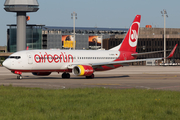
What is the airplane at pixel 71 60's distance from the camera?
38688 millimetres

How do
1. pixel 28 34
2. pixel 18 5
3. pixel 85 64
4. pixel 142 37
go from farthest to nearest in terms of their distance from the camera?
pixel 28 34
pixel 142 37
pixel 18 5
pixel 85 64

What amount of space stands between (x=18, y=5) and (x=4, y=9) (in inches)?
290

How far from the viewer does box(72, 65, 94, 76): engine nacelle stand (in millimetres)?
40016

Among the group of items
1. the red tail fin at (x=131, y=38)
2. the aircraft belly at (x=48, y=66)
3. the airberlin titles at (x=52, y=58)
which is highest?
the red tail fin at (x=131, y=38)

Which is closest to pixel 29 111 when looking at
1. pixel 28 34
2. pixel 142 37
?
pixel 142 37

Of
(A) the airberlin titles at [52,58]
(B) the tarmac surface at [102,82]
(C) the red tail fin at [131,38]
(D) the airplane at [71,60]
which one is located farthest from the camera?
(C) the red tail fin at [131,38]

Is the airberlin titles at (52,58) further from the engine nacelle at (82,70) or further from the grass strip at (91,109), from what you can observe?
the grass strip at (91,109)

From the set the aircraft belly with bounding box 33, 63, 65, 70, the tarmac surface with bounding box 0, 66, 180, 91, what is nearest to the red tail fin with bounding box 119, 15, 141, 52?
the tarmac surface with bounding box 0, 66, 180, 91

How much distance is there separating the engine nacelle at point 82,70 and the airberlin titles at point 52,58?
1.88 m

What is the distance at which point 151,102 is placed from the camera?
53.5ft

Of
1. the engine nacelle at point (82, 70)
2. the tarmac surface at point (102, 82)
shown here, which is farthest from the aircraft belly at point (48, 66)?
the engine nacelle at point (82, 70)

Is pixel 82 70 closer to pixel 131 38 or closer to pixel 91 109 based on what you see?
pixel 131 38

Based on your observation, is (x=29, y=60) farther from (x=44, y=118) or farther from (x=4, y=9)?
(x=4, y=9)

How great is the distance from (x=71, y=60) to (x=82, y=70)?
3.30 meters
